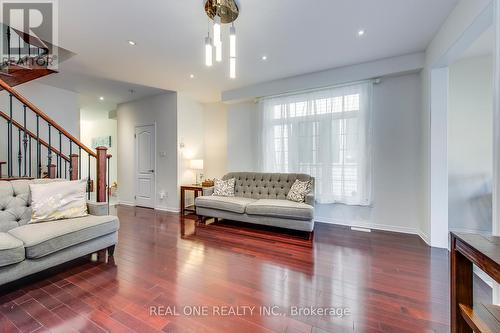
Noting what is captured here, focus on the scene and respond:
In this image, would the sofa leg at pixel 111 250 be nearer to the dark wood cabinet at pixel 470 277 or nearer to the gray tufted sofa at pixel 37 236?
the gray tufted sofa at pixel 37 236

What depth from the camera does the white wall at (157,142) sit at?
502 centimetres

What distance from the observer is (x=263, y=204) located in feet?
11.4

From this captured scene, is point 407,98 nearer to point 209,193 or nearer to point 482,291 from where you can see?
point 482,291

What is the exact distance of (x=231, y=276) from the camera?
2.17m

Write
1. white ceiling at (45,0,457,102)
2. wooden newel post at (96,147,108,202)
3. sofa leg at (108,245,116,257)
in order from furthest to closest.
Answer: wooden newel post at (96,147,108,202) → sofa leg at (108,245,116,257) → white ceiling at (45,0,457,102)

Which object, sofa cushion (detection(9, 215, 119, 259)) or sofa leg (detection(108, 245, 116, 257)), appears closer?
sofa cushion (detection(9, 215, 119, 259))

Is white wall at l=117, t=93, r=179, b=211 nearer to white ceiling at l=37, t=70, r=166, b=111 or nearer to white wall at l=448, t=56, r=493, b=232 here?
white ceiling at l=37, t=70, r=166, b=111

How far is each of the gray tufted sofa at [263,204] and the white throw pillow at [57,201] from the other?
6.06 feet

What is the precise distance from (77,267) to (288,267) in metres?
2.29

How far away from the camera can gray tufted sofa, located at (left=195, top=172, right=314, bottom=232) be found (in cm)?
323
